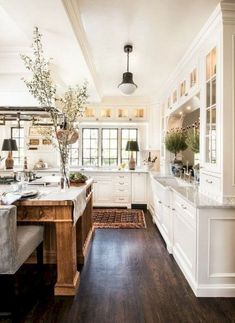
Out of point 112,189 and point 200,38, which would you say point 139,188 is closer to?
point 112,189

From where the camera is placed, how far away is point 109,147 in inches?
262

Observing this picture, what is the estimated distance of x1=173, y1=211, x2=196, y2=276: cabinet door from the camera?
240 centimetres

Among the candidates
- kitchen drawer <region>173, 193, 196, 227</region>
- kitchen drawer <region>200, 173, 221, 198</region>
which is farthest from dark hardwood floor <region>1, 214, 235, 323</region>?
kitchen drawer <region>200, 173, 221, 198</region>

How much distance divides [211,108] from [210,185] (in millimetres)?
824

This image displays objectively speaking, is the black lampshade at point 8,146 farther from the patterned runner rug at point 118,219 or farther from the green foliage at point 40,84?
the green foliage at point 40,84

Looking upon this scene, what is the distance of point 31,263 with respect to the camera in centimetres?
290

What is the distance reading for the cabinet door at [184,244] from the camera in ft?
7.88

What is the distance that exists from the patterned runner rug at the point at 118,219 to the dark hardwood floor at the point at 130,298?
4.05 ft

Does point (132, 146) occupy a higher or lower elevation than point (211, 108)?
lower

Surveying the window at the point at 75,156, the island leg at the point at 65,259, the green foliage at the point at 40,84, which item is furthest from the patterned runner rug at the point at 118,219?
the green foliage at the point at 40,84

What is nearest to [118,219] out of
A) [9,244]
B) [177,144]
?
[177,144]

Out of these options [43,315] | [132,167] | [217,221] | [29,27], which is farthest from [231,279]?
[132,167]

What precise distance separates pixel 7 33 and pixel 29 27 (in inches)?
27.5

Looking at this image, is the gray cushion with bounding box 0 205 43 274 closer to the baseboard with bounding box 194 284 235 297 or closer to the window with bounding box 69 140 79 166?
the baseboard with bounding box 194 284 235 297
